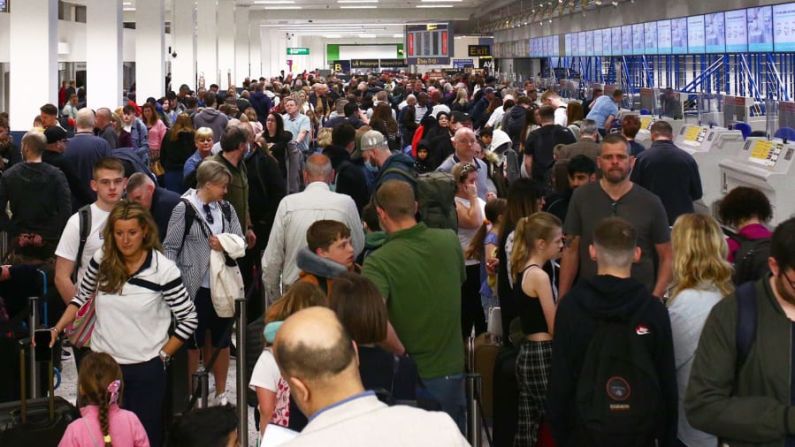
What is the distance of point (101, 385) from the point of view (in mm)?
5012

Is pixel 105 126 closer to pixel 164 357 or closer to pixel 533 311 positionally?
pixel 164 357

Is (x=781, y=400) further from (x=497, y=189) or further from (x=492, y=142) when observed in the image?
(x=492, y=142)

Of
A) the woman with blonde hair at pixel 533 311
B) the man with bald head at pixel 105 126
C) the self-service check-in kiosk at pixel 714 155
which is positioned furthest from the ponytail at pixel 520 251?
the man with bald head at pixel 105 126

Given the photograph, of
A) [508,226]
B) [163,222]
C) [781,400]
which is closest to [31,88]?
[163,222]

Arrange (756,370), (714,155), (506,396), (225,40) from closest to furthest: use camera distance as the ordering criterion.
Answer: (756,370) → (506,396) → (714,155) → (225,40)

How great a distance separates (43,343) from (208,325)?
1.67m

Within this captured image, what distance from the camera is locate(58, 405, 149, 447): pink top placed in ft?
16.3

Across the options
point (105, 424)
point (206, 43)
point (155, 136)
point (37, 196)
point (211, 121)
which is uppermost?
point (206, 43)

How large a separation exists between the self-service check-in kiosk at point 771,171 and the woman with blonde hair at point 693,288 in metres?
4.59

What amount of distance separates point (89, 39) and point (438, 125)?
928 centimetres

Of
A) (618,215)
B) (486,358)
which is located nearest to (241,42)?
(486,358)

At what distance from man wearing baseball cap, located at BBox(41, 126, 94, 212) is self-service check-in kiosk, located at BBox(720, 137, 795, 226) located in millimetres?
5629

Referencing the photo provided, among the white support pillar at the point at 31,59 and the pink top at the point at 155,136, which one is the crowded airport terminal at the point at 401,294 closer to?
the pink top at the point at 155,136

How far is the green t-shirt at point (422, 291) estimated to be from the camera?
16.8 feet
